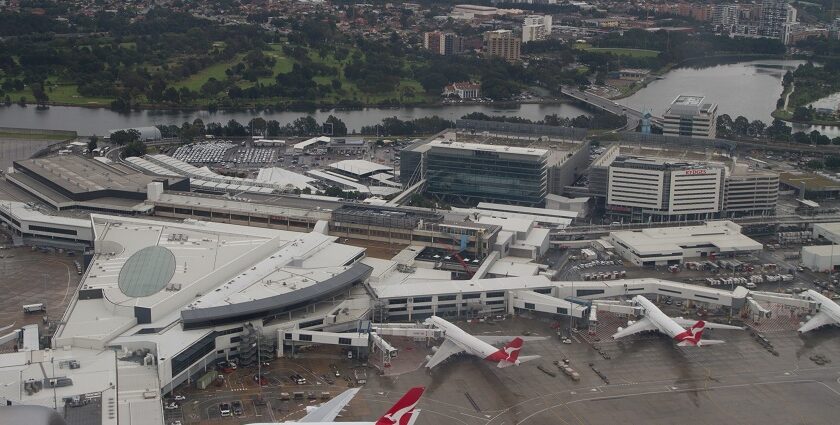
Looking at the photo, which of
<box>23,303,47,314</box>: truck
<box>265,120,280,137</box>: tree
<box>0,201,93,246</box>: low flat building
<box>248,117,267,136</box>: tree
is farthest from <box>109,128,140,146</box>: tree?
<box>23,303,47,314</box>: truck

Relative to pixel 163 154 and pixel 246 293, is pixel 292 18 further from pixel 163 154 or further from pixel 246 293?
pixel 246 293

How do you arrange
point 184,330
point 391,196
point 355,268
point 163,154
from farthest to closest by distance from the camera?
point 163,154
point 391,196
point 355,268
point 184,330

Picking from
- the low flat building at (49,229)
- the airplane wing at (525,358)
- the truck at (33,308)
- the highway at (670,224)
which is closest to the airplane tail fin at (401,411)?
the airplane wing at (525,358)

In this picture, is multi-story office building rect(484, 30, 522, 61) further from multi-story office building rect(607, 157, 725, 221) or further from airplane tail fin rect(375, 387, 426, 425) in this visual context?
airplane tail fin rect(375, 387, 426, 425)

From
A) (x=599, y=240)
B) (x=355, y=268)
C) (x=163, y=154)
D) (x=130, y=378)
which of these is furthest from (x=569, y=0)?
(x=130, y=378)

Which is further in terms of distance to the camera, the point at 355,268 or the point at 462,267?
the point at 462,267

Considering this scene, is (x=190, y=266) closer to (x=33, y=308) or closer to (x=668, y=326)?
(x=33, y=308)
